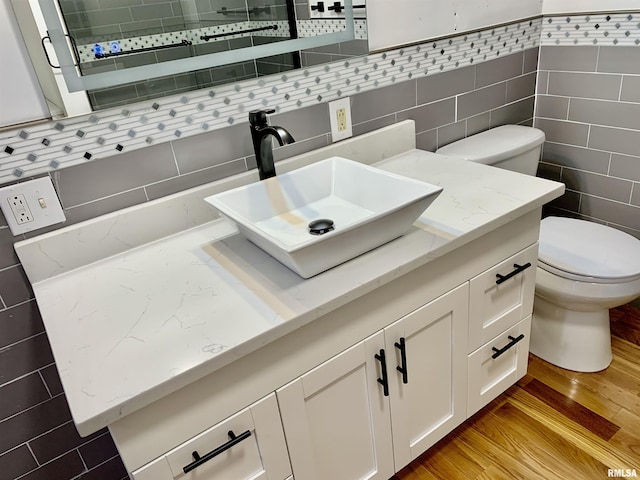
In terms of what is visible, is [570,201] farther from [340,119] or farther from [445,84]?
[340,119]

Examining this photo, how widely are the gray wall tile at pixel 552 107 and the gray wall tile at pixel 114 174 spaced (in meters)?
1.68

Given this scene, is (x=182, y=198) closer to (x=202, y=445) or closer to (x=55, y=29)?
(x=55, y=29)

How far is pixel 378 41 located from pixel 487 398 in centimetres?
122

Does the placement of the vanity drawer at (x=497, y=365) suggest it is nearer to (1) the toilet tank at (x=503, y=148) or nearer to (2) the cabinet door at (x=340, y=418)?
(2) the cabinet door at (x=340, y=418)

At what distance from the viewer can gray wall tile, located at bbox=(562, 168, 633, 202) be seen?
2.05m

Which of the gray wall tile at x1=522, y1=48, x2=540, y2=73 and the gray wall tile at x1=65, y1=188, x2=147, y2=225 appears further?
the gray wall tile at x1=522, y1=48, x2=540, y2=73

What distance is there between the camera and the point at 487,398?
161cm

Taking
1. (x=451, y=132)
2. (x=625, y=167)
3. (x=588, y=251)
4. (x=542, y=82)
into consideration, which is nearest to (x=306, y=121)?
(x=451, y=132)

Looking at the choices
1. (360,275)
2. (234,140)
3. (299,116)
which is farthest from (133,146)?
(360,275)

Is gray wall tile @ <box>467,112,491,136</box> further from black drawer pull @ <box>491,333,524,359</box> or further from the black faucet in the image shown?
the black faucet

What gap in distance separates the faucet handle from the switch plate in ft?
1.70

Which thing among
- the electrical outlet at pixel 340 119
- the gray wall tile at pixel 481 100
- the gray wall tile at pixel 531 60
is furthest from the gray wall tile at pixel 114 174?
the gray wall tile at pixel 531 60

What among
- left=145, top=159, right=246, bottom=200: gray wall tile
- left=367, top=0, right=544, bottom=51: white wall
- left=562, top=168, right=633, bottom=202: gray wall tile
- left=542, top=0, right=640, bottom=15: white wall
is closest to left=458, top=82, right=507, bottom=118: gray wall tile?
left=367, top=0, right=544, bottom=51: white wall

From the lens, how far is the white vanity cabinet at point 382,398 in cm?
114
